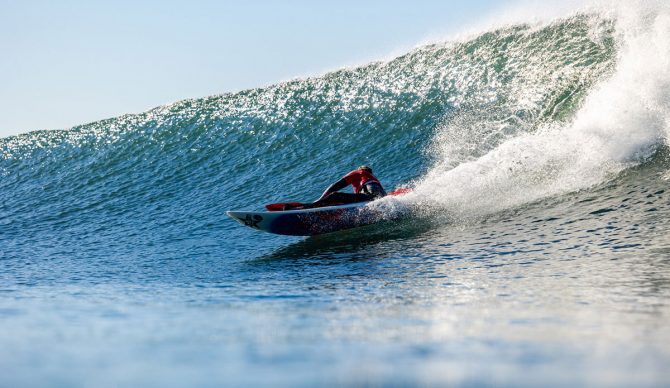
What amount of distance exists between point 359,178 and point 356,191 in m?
0.22

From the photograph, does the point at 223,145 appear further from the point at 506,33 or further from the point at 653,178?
the point at 653,178

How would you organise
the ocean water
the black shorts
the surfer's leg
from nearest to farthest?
the ocean water
the surfer's leg
the black shorts

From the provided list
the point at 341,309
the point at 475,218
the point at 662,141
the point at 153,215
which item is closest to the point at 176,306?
the point at 341,309

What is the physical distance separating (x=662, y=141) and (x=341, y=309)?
29.3 ft

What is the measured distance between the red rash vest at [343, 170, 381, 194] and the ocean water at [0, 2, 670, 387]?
0.53 metres

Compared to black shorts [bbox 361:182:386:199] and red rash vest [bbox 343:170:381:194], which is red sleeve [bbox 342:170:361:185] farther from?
black shorts [bbox 361:182:386:199]

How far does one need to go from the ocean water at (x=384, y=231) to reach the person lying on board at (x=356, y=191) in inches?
14.5

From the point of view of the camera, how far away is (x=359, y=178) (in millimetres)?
10672

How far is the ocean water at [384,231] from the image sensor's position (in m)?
2.68

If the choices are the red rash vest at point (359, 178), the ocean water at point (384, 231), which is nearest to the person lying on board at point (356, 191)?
the red rash vest at point (359, 178)

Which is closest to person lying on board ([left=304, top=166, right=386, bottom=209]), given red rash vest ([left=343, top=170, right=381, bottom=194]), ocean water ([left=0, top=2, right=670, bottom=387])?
red rash vest ([left=343, top=170, right=381, bottom=194])

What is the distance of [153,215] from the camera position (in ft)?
48.7

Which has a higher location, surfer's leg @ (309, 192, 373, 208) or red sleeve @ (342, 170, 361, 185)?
red sleeve @ (342, 170, 361, 185)

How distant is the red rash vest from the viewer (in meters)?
10.6
